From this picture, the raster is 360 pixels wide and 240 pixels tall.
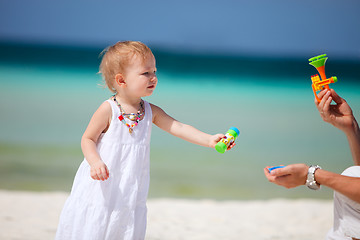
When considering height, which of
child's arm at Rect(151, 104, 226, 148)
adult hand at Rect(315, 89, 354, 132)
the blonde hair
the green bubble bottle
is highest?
the blonde hair

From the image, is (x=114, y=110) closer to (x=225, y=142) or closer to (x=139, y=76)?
(x=139, y=76)

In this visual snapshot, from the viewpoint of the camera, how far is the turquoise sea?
14.7 feet

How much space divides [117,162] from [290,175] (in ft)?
2.46

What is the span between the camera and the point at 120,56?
6.17ft

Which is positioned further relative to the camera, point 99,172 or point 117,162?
point 117,162

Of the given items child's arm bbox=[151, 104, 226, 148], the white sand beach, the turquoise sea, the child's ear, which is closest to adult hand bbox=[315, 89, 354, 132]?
child's arm bbox=[151, 104, 226, 148]

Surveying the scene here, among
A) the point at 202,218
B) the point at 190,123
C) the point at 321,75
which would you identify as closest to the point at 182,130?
the point at 321,75

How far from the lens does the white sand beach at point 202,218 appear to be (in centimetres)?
298

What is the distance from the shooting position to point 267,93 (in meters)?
10.8

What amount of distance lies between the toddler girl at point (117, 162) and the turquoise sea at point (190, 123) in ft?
7.32

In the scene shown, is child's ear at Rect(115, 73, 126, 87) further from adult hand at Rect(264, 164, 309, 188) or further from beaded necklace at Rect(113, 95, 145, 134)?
adult hand at Rect(264, 164, 309, 188)

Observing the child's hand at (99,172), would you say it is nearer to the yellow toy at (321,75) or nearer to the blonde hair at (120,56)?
the blonde hair at (120,56)

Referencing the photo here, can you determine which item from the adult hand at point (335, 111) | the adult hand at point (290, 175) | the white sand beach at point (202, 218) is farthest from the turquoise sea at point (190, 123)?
the adult hand at point (290, 175)

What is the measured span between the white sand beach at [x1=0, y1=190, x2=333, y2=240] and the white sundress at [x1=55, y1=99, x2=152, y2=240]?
3.50ft
